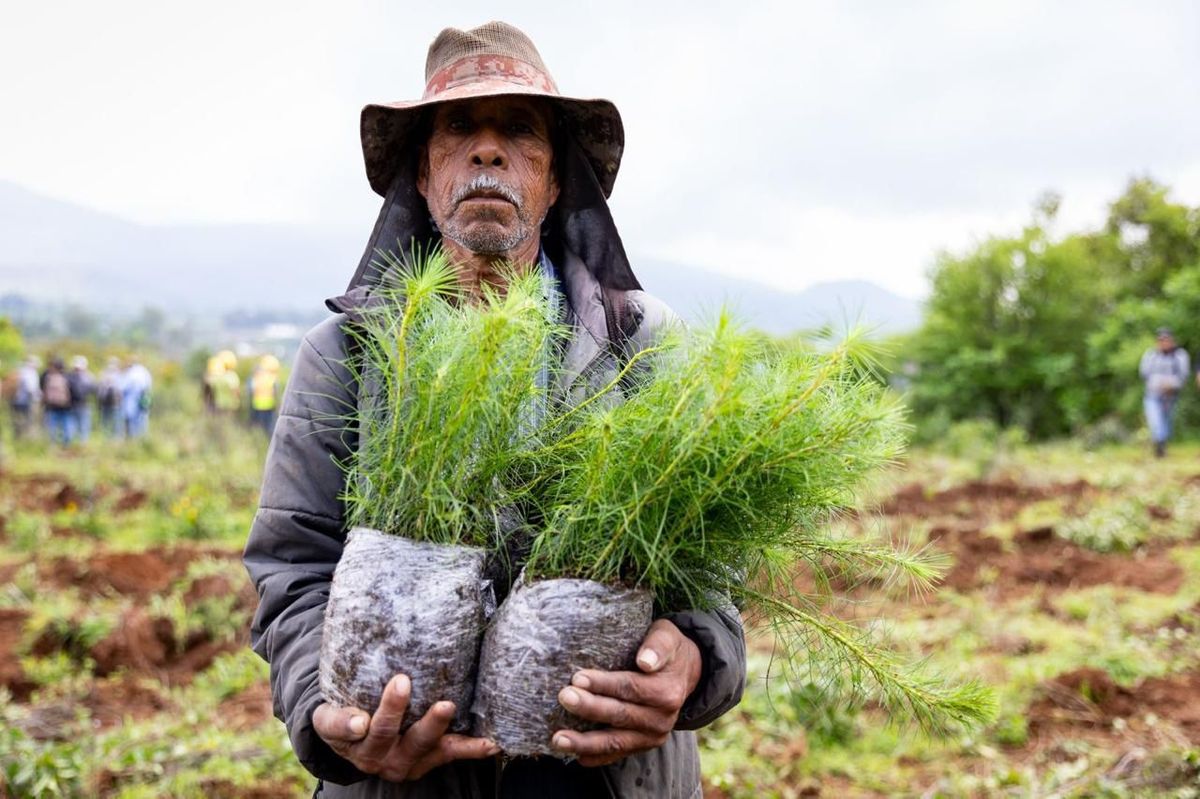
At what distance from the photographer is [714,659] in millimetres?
1438

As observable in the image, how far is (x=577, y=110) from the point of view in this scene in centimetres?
200

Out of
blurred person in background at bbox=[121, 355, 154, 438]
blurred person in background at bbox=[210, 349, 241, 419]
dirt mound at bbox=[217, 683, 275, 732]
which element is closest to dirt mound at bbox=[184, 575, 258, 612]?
dirt mound at bbox=[217, 683, 275, 732]

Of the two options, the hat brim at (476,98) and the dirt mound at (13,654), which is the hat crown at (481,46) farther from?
the dirt mound at (13,654)

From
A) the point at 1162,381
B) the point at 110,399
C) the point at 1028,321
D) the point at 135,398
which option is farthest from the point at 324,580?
the point at 1028,321

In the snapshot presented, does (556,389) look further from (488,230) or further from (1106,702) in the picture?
(1106,702)

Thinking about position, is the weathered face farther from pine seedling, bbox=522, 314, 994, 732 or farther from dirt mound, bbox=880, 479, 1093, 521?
dirt mound, bbox=880, 479, 1093, 521

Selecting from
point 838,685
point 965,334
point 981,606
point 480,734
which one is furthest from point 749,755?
point 965,334

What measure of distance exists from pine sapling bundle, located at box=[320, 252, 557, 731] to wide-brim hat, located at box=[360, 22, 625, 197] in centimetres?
63

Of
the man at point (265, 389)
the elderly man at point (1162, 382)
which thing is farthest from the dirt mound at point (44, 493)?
the elderly man at point (1162, 382)

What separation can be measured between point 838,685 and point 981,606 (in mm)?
5155

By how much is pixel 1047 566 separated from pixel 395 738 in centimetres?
681

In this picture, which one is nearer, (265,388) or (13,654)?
(13,654)

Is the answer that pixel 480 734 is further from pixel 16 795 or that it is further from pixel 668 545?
pixel 16 795

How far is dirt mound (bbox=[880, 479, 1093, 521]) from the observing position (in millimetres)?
9203
